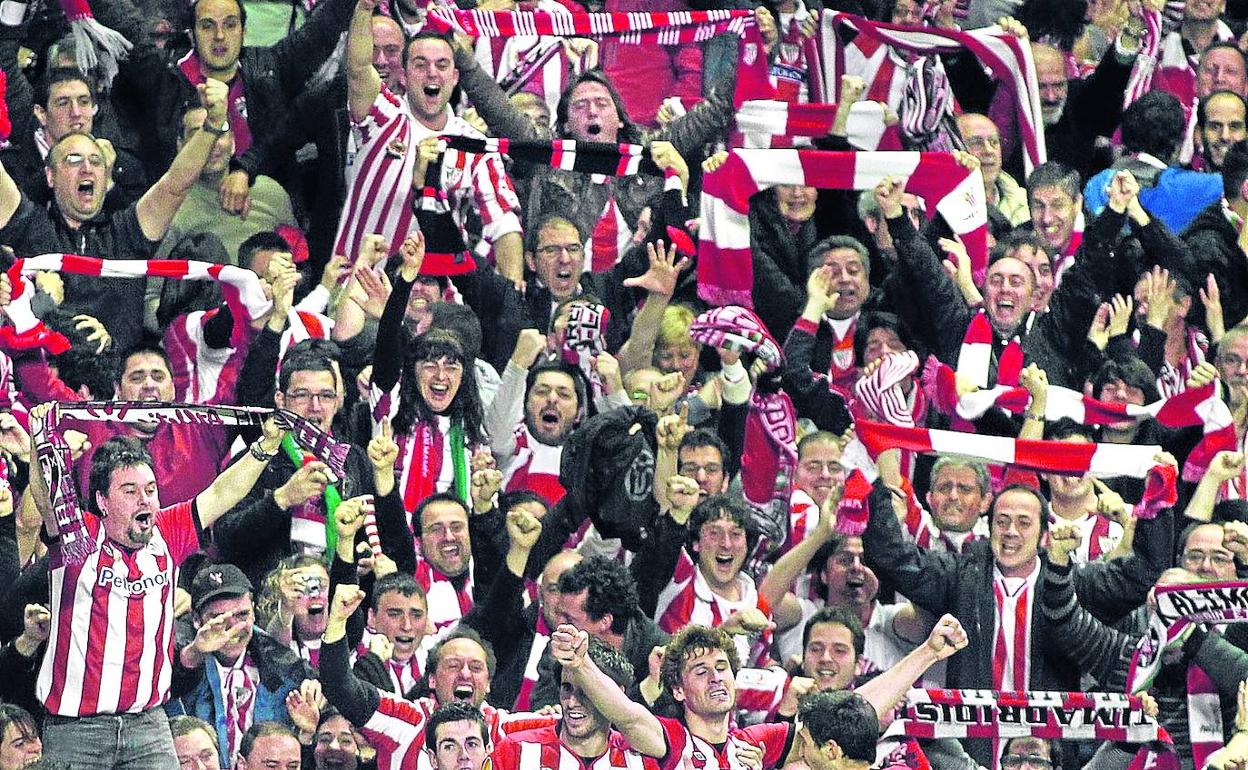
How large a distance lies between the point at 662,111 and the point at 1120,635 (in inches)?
112

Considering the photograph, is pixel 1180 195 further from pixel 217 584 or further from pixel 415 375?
pixel 217 584

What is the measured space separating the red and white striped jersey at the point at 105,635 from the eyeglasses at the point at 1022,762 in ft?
10.1

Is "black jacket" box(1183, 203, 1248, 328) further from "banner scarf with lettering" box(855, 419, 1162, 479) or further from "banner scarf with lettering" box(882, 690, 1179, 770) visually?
"banner scarf with lettering" box(882, 690, 1179, 770)

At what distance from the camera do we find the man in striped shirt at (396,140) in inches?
505

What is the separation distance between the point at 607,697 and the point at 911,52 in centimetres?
395

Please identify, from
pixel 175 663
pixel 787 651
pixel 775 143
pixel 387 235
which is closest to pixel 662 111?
pixel 775 143

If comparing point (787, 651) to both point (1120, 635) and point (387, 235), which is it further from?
point (387, 235)

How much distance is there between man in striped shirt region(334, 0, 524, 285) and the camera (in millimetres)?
12820

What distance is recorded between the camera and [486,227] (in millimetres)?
13086

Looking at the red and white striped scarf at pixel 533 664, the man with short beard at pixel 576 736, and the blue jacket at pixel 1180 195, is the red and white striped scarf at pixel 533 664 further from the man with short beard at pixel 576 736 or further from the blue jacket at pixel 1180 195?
the blue jacket at pixel 1180 195

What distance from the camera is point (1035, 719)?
40.3ft

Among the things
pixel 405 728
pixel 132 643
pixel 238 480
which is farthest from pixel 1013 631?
pixel 132 643

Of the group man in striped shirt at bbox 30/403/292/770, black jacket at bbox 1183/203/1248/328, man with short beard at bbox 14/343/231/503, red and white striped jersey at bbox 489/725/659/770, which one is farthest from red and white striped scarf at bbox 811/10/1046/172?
man in striped shirt at bbox 30/403/292/770

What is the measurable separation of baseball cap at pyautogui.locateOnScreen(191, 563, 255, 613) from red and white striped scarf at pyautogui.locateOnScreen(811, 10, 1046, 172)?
396 cm
